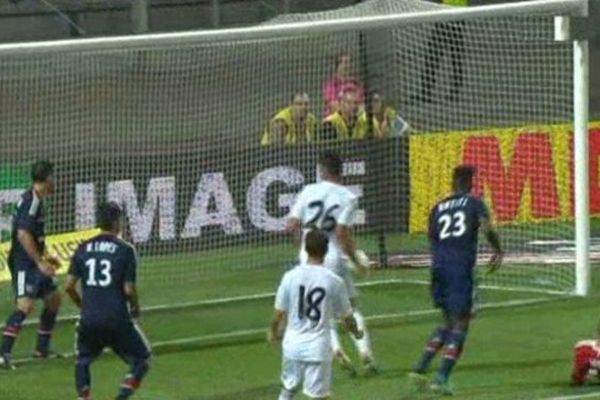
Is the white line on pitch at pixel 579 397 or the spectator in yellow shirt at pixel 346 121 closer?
the white line on pitch at pixel 579 397

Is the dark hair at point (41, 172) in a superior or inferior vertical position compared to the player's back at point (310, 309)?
superior

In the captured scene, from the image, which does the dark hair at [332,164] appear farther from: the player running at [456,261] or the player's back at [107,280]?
the player's back at [107,280]

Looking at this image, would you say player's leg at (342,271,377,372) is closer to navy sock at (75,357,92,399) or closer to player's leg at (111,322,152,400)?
player's leg at (111,322,152,400)

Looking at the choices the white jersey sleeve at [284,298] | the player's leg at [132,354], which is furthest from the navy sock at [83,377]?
the white jersey sleeve at [284,298]

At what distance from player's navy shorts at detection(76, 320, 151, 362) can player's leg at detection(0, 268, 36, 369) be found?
3536 mm

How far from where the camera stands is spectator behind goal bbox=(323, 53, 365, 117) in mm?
27250

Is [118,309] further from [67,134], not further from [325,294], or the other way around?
[67,134]

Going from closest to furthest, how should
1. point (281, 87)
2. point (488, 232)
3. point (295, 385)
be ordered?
point (295, 385), point (488, 232), point (281, 87)

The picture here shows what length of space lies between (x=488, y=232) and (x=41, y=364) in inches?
191

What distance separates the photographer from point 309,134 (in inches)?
1065

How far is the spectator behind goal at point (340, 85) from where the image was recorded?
2725 centimetres

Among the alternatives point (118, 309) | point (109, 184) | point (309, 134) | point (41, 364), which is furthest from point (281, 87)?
point (118, 309)

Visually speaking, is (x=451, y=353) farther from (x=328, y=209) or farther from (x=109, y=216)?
(x=109, y=216)

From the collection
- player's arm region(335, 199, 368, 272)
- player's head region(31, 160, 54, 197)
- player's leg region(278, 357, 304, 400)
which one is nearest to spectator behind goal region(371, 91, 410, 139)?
player's head region(31, 160, 54, 197)
